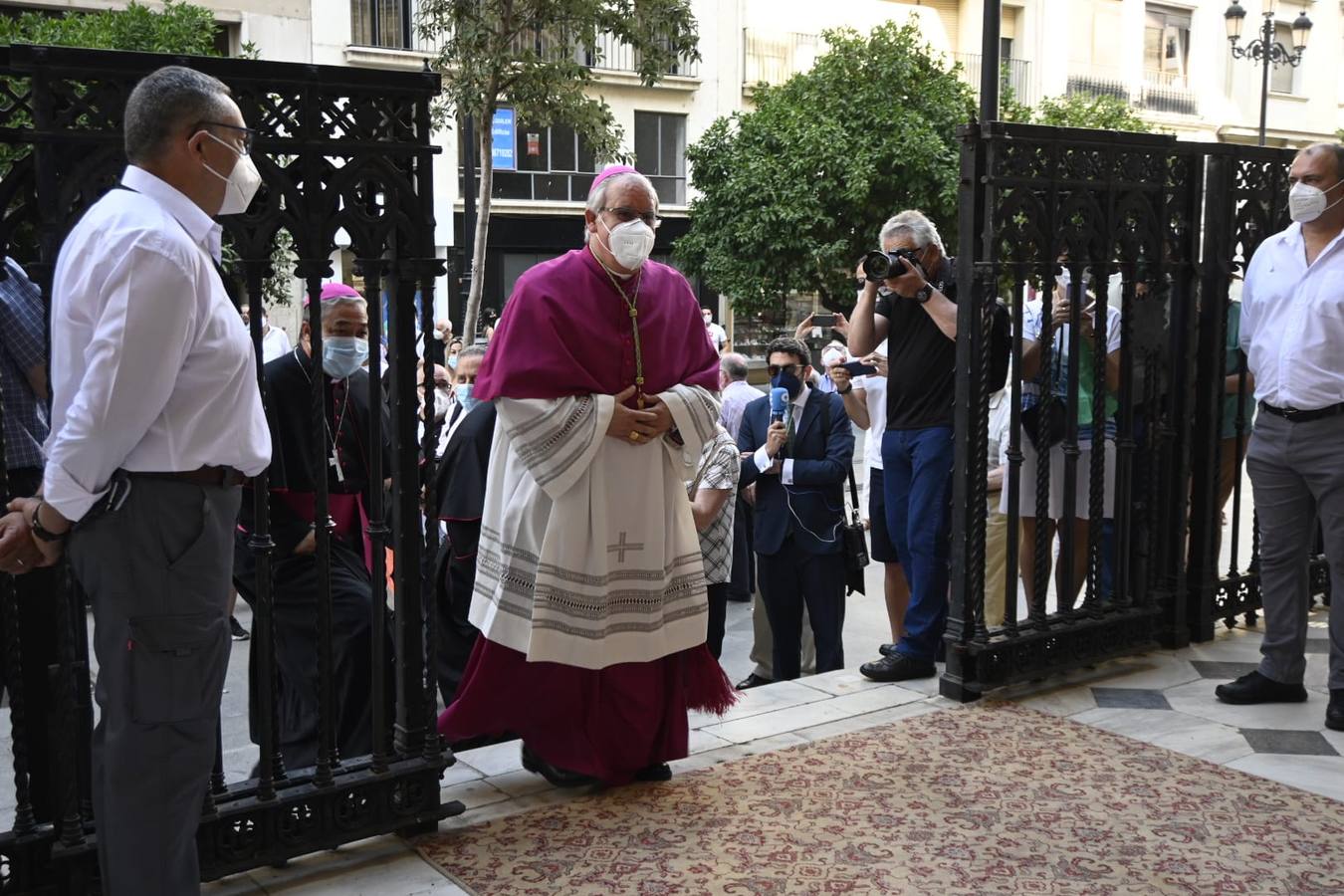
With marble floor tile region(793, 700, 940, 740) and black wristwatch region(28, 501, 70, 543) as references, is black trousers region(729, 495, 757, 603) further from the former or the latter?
black wristwatch region(28, 501, 70, 543)

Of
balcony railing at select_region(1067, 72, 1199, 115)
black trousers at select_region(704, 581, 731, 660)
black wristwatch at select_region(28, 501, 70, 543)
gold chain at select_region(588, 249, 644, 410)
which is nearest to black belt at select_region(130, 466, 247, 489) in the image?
black wristwatch at select_region(28, 501, 70, 543)

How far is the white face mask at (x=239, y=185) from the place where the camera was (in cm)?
292

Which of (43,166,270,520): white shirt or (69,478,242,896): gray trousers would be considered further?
(69,478,242,896): gray trousers

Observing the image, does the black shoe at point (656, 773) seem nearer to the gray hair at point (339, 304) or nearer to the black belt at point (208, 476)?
the black belt at point (208, 476)

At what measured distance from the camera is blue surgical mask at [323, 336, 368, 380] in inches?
192

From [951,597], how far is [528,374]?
211 centimetres

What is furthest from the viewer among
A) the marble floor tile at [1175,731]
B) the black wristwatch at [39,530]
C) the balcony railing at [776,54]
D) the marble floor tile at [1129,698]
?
the balcony railing at [776,54]

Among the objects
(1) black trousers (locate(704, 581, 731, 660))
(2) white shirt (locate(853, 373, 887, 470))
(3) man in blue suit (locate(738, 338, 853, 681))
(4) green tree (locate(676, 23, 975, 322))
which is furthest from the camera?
(4) green tree (locate(676, 23, 975, 322))

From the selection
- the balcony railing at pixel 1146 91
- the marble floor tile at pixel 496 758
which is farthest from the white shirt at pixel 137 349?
the balcony railing at pixel 1146 91

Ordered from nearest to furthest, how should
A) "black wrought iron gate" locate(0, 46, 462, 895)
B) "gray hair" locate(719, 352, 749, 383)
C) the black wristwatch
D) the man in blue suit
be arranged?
the black wristwatch < "black wrought iron gate" locate(0, 46, 462, 895) < the man in blue suit < "gray hair" locate(719, 352, 749, 383)

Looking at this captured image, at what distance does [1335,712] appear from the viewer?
475 centimetres

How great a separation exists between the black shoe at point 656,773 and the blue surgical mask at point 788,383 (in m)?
2.77

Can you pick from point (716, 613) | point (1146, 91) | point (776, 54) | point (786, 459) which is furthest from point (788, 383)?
point (1146, 91)

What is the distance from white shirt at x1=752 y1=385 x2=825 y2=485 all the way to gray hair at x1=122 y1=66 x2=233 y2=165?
4.04 metres
